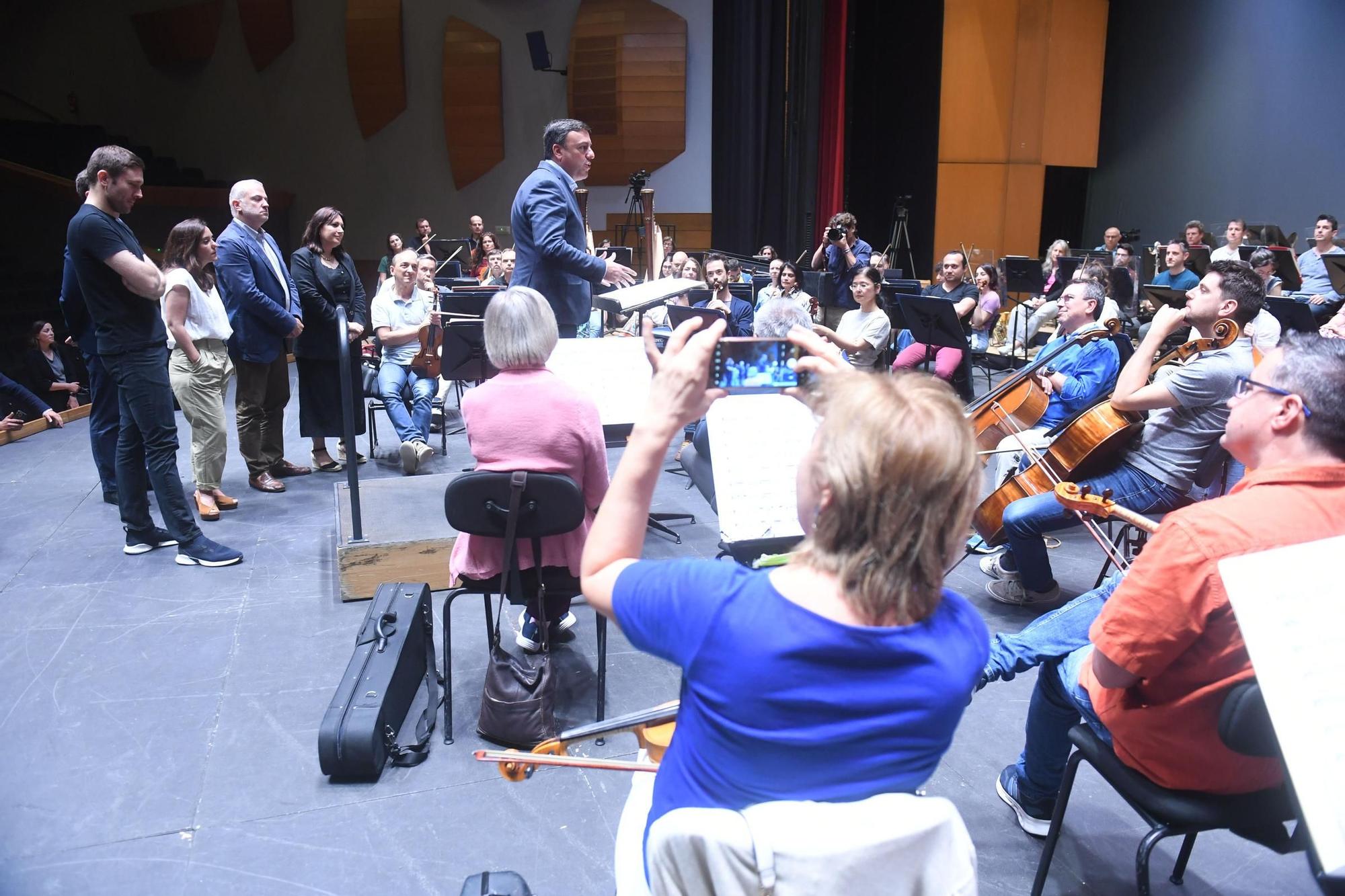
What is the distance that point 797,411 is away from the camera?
2459 mm

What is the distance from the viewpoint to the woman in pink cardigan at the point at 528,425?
101 inches

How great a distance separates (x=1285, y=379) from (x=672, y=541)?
9.29 feet

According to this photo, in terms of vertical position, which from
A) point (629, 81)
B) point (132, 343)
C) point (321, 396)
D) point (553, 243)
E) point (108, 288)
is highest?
point (629, 81)

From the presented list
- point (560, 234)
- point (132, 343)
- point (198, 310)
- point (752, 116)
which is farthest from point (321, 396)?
point (752, 116)

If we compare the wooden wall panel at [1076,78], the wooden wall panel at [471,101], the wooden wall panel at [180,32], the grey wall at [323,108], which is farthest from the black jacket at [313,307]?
the wooden wall panel at [1076,78]

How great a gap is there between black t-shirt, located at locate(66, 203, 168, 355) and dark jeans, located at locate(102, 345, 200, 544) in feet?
0.20

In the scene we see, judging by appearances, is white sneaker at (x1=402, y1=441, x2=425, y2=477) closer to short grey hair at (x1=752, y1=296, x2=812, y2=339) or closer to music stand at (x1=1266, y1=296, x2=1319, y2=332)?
short grey hair at (x1=752, y1=296, x2=812, y2=339)

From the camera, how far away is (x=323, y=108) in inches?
544

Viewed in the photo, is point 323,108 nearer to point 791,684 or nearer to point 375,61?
point 375,61

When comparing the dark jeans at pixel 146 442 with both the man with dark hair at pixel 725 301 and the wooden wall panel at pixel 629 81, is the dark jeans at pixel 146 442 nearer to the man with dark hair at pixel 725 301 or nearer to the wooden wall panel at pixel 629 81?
the man with dark hair at pixel 725 301

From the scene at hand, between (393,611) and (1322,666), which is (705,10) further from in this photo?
(1322,666)

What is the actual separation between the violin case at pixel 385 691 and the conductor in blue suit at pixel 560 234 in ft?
4.68

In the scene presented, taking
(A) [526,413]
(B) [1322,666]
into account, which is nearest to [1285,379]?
(B) [1322,666]

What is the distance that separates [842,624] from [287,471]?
4.81 meters
